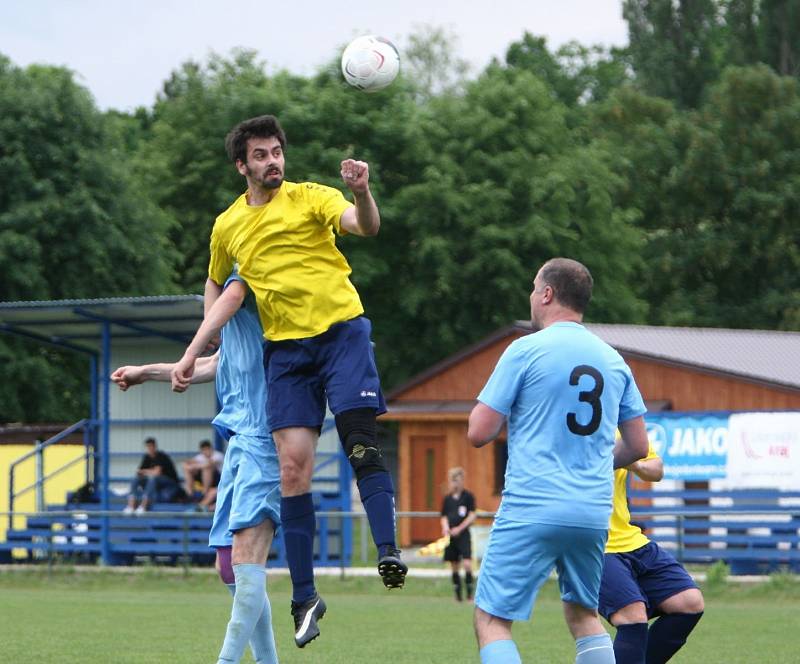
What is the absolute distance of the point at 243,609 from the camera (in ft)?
26.8

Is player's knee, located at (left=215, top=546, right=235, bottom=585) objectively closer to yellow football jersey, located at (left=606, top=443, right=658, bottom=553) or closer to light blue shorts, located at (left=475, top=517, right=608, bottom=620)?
light blue shorts, located at (left=475, top=517, right=608, bottom=620)

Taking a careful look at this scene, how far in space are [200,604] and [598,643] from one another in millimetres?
14859

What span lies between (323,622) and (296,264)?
37.6 ft

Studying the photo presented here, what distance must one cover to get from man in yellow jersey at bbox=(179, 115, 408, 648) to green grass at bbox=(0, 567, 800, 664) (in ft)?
17.4

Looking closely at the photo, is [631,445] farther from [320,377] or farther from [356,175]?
[356,175]

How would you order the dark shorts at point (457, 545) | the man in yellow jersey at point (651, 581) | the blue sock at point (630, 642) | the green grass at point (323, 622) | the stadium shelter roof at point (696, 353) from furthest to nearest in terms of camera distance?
the stadium shelter roof at point (696, 353), the dark shorts at point (457, 545), the green grass at point (323, 622), the man in yellow jersey at point (651, 581), the blue sock at point (630, 642)

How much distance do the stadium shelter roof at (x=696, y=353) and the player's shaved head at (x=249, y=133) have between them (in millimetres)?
23962

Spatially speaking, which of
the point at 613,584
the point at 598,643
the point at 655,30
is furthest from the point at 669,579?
the point at 655,30

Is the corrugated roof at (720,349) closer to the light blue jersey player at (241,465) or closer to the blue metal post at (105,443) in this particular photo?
the blue metal post at (105,443)

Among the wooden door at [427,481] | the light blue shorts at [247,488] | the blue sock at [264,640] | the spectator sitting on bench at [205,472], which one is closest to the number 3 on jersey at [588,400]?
the light blue shorts at [247,488]

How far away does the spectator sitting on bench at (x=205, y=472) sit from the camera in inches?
1105

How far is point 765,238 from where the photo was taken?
180 feet

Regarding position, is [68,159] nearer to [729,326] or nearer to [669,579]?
[729,326]

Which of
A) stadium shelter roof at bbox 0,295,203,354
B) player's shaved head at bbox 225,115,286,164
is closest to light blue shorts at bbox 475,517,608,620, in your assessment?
player's shaved head at bbox 225,115,286,164
